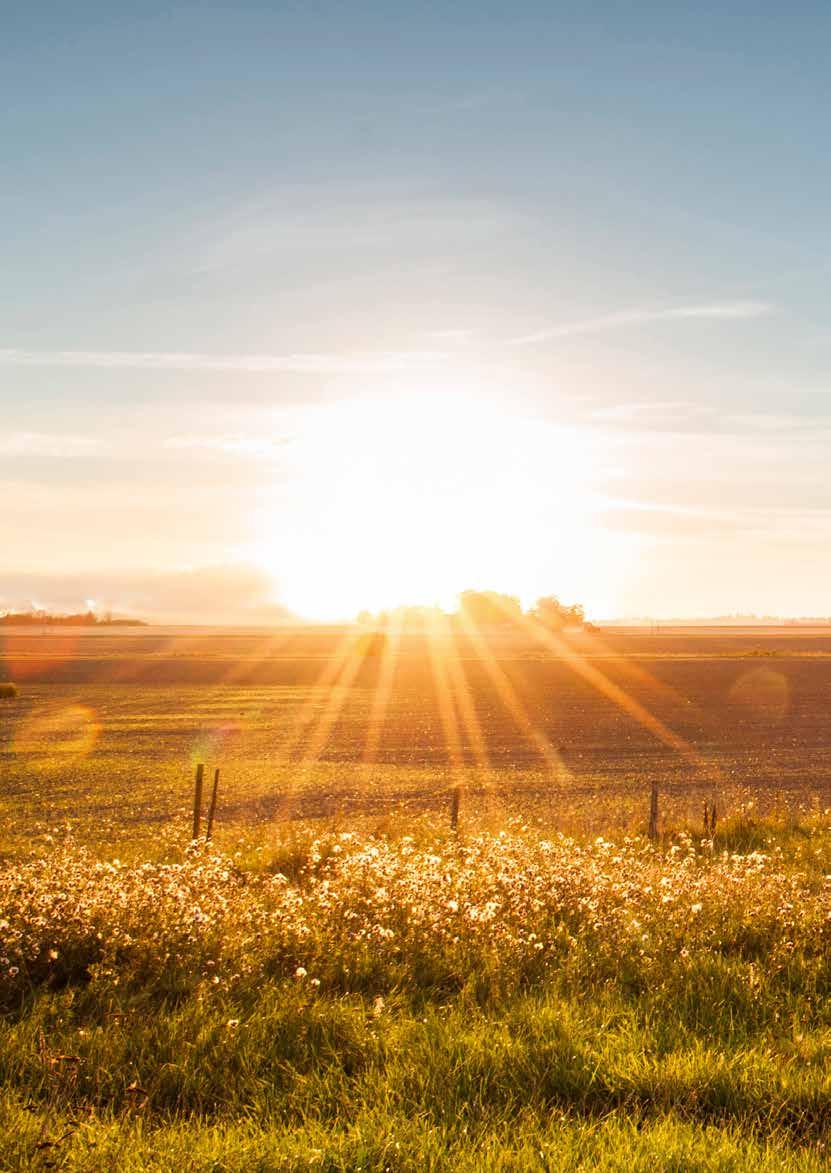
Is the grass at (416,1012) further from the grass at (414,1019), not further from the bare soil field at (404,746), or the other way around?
the bare soil field at (404,746)

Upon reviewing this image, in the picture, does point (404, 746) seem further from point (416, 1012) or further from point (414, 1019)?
point (414, 1019)

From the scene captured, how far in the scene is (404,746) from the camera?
4256 cm

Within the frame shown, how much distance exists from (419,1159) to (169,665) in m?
117

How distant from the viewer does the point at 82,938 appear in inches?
305

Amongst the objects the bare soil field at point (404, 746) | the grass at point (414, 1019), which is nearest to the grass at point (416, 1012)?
the grass at point (414, 1019)

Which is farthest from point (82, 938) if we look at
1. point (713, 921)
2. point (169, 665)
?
point (169, 665)

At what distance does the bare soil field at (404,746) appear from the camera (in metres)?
26.0

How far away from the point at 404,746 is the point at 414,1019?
35.8m

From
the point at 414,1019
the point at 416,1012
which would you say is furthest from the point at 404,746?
the point at 414,1019

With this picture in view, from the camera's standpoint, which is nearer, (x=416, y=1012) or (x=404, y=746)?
(x=416, y=1012)

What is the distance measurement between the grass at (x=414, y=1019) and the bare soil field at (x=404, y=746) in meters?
10.1

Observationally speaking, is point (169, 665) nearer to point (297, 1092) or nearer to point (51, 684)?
point (51, 684)

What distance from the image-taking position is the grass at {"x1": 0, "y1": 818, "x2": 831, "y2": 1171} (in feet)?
16.8

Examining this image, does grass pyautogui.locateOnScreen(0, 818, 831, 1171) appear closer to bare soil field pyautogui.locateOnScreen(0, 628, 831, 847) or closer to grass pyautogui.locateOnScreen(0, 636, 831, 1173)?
grass pyautogui.locateOnScreen(0, 636, 831, 1173)
